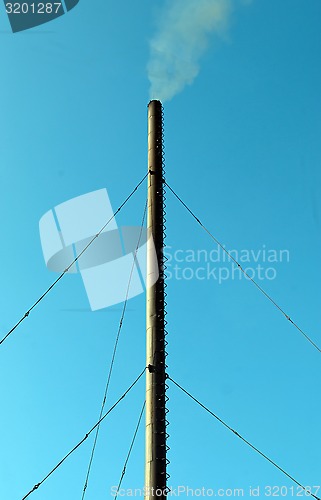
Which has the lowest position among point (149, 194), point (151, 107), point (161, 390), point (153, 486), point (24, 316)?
point (153, 486)

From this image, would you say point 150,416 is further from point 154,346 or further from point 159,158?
point 159,158

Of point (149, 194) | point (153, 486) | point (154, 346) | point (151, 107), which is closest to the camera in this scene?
point (153, 486)

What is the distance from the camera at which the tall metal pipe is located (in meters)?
8.55

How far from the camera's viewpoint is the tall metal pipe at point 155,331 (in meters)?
8.55

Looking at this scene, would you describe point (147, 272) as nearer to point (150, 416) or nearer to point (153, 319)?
point (153, 319)

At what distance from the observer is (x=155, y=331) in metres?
9.74

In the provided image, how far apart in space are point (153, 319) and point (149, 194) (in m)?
2.87

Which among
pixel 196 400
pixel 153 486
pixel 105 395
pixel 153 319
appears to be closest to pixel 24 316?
pixel 105 395

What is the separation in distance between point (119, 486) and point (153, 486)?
2.02m

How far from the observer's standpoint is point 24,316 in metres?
11.8

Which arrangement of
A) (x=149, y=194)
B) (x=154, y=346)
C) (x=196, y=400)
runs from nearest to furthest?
(x=154, y=346) < (x=196, y=400) < (x=149, y=194)

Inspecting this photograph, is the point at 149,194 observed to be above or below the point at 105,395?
above

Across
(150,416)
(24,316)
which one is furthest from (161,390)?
(24,316)

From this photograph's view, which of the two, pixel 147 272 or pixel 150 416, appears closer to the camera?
pixel 150 416
